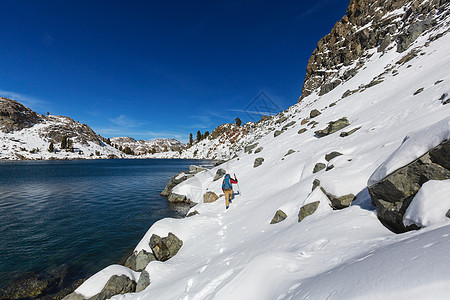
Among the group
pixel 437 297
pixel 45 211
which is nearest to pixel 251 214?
pixel 437 297

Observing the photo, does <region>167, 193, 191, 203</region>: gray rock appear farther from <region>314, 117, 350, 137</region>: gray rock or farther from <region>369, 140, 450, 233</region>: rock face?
<region>369, 140, 450, 233</region>: rock face

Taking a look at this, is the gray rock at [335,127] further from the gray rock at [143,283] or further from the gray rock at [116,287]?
the gray rock at [116,287]

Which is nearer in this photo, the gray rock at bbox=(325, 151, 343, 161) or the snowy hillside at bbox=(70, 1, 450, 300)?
the snowy hillside at bbox=(70, 1, 450, 300)

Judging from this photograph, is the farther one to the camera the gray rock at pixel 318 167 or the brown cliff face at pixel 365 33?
the brown cliff face at pixel 365 33

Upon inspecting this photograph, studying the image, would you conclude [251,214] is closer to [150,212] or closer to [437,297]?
[437,297]

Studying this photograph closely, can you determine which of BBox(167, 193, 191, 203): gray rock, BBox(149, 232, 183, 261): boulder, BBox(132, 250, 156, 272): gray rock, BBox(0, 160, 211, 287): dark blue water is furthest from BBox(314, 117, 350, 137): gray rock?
BBox(132, 250, 156, 272): gray rock

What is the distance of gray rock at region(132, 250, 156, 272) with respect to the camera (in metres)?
10.2

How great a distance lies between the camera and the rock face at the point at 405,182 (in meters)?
4.70

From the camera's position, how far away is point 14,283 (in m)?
10.1

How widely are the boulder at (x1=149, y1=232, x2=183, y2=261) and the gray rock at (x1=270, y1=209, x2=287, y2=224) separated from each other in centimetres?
565

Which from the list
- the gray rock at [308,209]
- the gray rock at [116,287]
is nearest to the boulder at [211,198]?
the gray rock at [116,287]

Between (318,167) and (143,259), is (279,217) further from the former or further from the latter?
(143,259)

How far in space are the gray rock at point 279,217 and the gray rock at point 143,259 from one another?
277 inches

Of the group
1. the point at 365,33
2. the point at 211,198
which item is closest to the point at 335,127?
the point at 211,198
